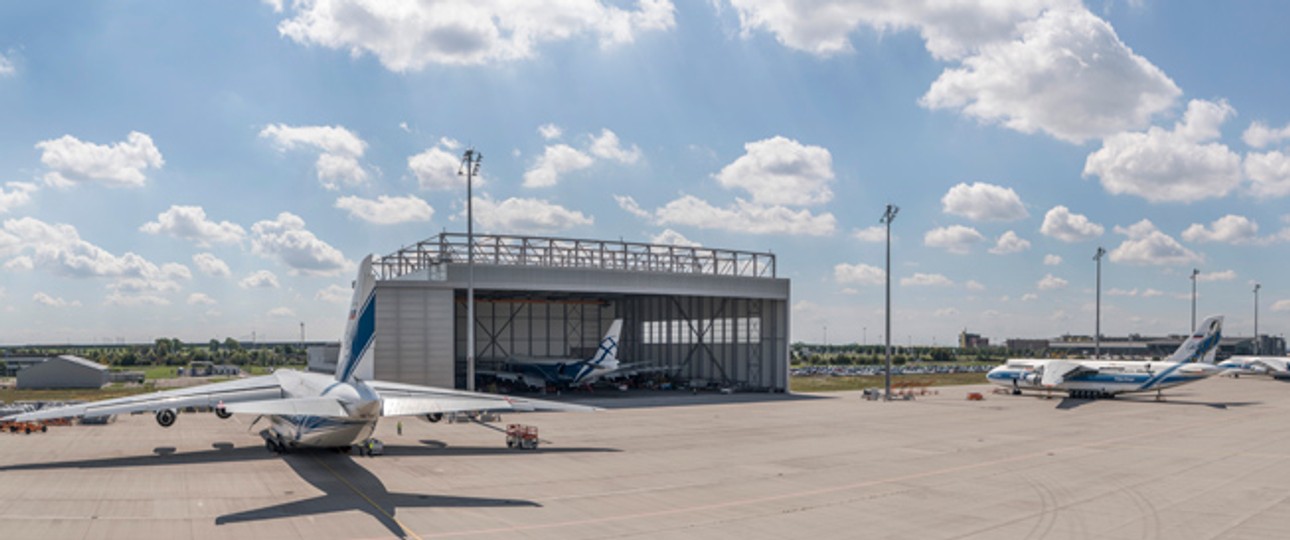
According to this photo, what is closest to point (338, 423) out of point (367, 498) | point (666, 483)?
point (367, 498)

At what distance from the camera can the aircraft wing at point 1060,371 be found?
61.4 meters

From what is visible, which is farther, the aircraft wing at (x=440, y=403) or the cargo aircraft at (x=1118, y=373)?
the cargo aircraft at (x=1118, y=373)

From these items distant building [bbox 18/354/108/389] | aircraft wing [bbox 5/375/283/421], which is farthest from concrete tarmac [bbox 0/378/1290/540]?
distant building [bbox 18/354/108/389]

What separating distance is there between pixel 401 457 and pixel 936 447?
22064 millimetres

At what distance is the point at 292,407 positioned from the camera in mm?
22312

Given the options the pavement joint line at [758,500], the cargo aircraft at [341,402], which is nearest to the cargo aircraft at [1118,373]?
the pavement joint line at [758,500]

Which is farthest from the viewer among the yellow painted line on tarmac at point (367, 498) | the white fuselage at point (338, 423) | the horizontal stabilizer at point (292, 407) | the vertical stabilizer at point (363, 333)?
the vertical stabilizer at point (363, 333)

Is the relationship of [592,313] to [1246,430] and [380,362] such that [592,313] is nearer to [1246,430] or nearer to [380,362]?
[380,362]

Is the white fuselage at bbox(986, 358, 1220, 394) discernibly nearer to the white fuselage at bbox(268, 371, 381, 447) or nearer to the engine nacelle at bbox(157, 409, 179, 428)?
the white fuselage at bbox(268, 371, 381, 447)

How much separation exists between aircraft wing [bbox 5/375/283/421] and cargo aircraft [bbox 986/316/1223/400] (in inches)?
2098

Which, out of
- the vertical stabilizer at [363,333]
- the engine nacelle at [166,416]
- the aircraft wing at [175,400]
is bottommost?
the engine nacelle at [166,416]

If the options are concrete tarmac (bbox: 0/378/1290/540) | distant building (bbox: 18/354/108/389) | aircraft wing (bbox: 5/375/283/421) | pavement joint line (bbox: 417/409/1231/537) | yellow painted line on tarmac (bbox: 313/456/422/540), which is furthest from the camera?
distant building (bbox: 18/354/108/389)

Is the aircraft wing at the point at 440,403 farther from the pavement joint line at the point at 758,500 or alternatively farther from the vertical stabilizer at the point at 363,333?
the pavement joint line at the point at 758,500

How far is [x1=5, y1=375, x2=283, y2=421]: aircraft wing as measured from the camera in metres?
→ 26.6
